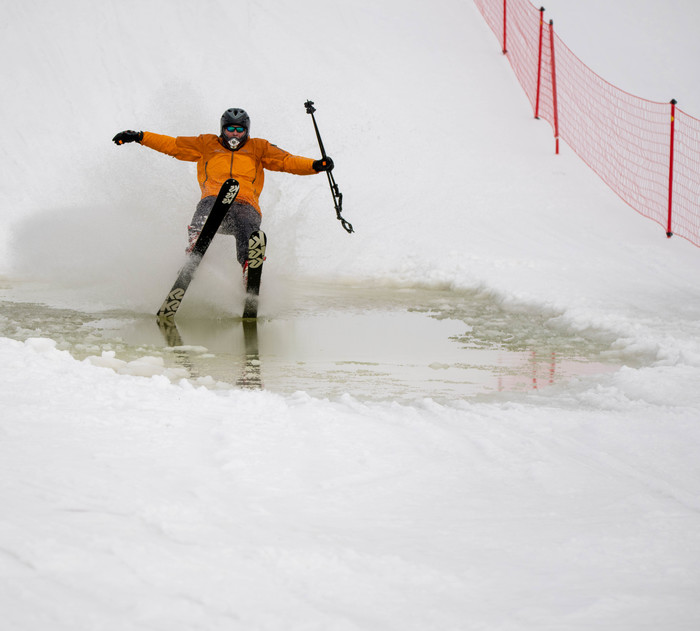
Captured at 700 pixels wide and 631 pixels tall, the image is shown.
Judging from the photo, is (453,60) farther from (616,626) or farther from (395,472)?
(616,626)

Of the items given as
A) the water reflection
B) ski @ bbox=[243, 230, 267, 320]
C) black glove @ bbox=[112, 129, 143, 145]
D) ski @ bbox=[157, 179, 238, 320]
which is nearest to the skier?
black glove @ bbox=[112, 129, 143, 145]

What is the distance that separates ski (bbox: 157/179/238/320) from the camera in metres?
6.93

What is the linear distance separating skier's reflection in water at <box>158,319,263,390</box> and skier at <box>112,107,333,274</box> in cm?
91

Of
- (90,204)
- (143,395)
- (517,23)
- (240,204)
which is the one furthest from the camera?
(517,23)

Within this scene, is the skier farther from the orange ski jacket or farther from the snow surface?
the snow surface

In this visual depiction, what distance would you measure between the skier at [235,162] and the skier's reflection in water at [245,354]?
91 centimetres

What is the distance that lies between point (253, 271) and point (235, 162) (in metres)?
1.10

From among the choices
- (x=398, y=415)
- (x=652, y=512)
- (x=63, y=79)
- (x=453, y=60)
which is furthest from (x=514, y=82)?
(x=652, y=512)

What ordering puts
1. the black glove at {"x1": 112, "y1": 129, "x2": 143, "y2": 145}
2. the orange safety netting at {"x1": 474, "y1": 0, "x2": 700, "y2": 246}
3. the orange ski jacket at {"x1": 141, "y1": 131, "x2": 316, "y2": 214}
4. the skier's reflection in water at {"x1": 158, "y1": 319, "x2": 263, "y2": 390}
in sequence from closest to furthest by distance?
the skier's reflection in water at {"x1": 158, "y1": 319, "x2": 263, "y2": 390}
the black glove at {"x1": 112, "y1": 129, "x2": 143, "y2": 145}
the orange ski jacket at {"x1": 141, "y1": 131, "x2": 316, "y2": 214}
the orange safety netting at {"x1": 474, "y1": 0, "x2": 700, "y2": 246}

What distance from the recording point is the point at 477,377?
17.5 ft

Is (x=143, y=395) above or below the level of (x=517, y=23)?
below

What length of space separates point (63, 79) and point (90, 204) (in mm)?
A: 6968

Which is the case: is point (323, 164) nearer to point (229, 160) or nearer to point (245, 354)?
point (229, 160)

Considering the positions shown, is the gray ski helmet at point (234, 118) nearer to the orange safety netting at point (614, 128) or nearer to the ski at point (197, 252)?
the ski at point (197, 252)
